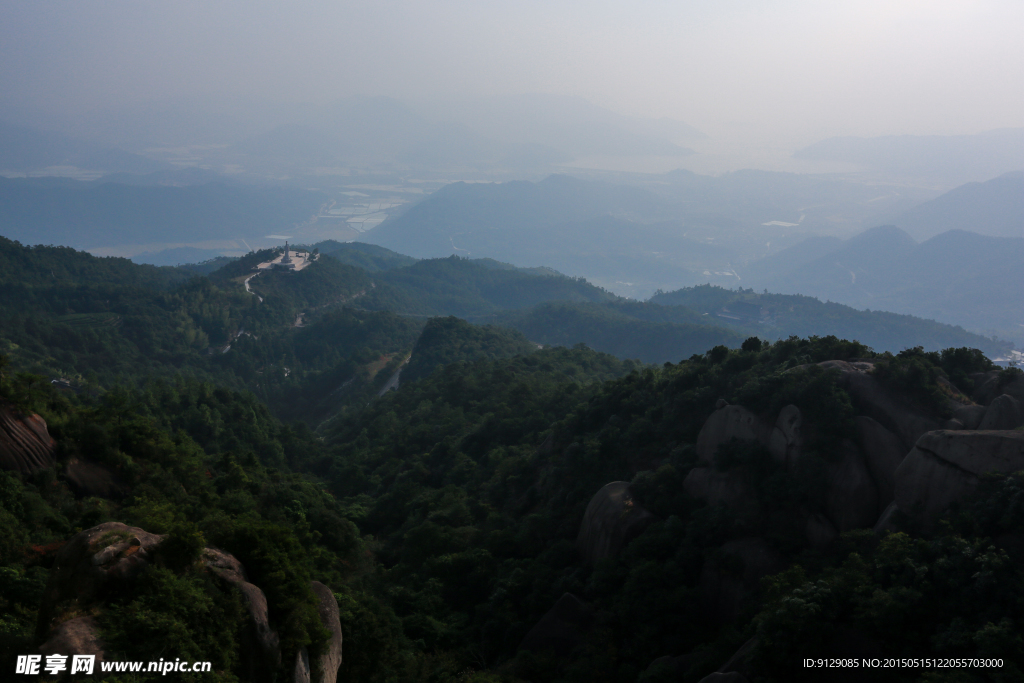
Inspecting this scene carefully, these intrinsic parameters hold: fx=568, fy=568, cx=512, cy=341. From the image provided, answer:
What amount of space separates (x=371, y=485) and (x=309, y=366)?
174ft

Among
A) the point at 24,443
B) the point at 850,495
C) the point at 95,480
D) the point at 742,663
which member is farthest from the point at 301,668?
the point at 850,495

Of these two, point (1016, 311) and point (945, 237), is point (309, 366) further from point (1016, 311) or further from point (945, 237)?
point (945, 237)

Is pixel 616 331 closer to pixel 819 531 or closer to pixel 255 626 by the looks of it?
pixel 819 531

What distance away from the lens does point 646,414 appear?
24047 millimetres

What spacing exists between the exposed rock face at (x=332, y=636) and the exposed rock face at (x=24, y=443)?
33.7ft

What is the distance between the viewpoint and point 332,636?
38.8ft

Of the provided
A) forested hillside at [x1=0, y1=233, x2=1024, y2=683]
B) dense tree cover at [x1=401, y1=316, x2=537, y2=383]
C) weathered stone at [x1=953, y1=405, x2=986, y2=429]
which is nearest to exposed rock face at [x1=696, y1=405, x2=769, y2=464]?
forested hillside at [x1=0, y1=233, x2=1024, y2=683]

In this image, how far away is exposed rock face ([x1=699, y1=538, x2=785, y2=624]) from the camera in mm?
14992

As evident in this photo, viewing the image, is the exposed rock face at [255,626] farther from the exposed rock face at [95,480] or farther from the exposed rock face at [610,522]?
the exposed rock face at [610,522]

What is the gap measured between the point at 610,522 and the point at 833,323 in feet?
432

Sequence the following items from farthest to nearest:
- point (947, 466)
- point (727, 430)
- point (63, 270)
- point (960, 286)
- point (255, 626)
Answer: point (960, 286) < point (63, 270) < point (727, 430) < point (947, 466) < point (255, 626)

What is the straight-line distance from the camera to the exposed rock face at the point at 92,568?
857cm

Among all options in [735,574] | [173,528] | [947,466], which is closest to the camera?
[173,528]

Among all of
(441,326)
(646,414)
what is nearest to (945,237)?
(441,326)
